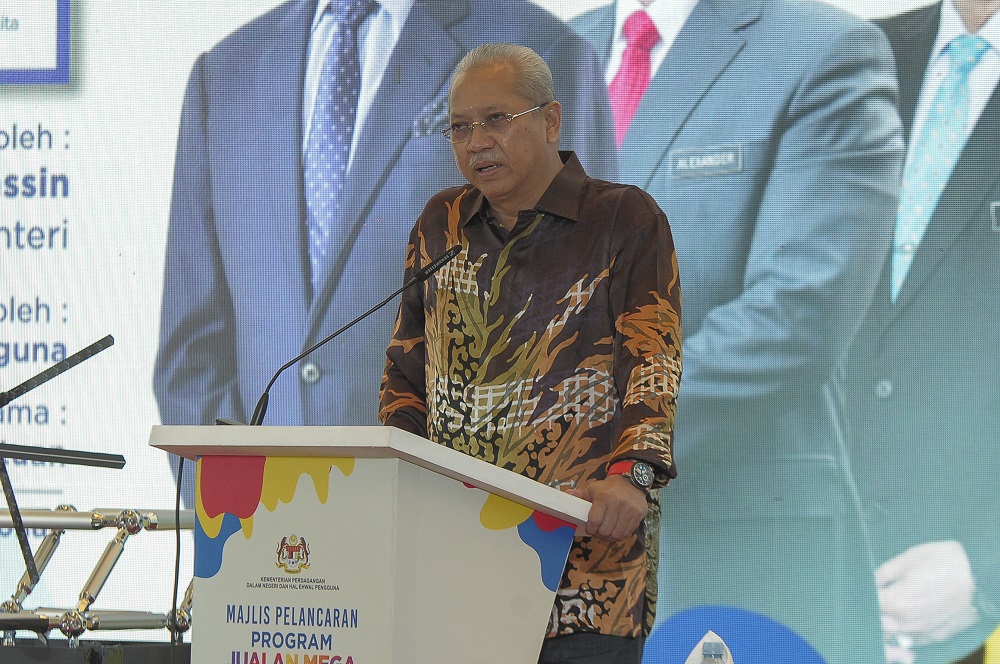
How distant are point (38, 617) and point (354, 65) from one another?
187cm

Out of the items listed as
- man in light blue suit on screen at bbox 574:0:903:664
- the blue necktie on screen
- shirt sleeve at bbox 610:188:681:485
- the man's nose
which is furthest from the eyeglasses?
the blue necktie on screen

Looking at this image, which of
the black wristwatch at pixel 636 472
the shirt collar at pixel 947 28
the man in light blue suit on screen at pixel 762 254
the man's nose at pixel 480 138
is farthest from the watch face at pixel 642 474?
the shirt collar at pixel 947 28

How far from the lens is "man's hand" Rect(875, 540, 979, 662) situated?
3076 mm

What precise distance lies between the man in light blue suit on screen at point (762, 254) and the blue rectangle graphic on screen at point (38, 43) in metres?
1.72

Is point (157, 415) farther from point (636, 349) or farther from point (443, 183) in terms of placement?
point (636, 349)

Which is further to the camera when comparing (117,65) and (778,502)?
(117,65)

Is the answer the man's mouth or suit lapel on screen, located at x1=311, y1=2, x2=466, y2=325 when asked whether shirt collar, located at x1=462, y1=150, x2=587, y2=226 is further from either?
suit lapel on screen, located at x1=311, y1=2, x2=466, y2=325

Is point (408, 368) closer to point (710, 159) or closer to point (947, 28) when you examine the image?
point (710, 159)

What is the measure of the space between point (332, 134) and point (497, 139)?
1.73m

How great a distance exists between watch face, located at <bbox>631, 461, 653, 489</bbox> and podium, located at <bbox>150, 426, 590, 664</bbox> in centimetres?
17

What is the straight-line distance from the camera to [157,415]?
342 centimetres

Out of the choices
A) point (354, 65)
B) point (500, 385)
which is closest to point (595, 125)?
point (354, 65)

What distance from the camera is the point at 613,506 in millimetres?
1429

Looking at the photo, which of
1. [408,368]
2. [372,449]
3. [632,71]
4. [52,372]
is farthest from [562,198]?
[632,71]
